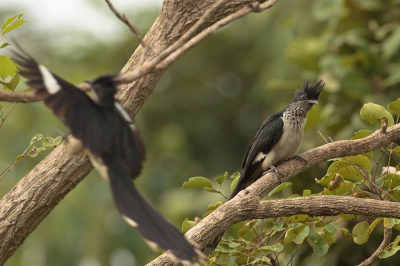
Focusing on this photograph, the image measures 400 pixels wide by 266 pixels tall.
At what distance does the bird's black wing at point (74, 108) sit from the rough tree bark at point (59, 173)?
814 millimetres

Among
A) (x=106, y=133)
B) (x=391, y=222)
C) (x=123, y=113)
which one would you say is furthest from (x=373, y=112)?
(x=106, y=133)

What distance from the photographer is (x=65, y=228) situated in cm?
884

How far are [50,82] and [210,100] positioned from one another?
33.6 ft

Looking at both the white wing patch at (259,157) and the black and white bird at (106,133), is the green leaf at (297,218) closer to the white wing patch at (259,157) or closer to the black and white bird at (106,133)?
the black and white bird at (106,133)

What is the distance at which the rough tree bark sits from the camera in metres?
3.28

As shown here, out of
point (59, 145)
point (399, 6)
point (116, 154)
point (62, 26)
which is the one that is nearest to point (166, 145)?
point (62, 26)

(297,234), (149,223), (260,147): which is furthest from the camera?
(260,147)

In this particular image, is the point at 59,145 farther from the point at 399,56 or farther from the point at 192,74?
the point at 192,74

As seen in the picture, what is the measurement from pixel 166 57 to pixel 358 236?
1.53 meters

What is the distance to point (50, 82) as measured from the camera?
2.61m

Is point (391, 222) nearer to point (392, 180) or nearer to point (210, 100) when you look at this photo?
point (392, 180)

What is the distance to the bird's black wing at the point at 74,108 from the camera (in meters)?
2.57

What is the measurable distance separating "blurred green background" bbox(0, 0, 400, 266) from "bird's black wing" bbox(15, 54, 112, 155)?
2.81 m

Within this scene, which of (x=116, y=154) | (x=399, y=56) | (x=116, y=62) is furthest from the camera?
(x=116, y=62)
